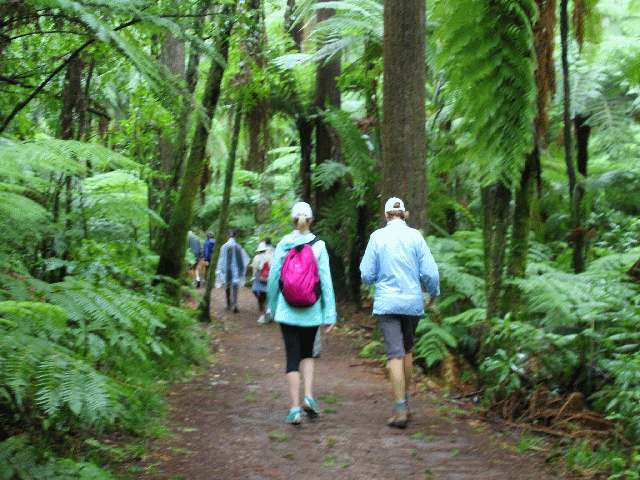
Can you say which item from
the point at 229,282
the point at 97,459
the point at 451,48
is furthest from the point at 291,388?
the point at 229,282

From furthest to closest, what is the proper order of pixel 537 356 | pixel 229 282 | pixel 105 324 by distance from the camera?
1. pixel 229 282
2. pixel 537 356
3. pixel 105 324

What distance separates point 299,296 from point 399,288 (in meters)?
0.81

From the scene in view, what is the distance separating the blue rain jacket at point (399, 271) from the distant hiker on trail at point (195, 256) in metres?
12.7

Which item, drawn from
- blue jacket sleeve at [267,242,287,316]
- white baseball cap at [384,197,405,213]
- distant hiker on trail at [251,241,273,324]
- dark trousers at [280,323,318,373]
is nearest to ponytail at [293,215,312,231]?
blue jacket sleeve at [267,242,287,316]

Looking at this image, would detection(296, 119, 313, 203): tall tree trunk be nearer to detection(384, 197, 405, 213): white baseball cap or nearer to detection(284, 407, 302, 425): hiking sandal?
detection(384, 197, 405, 213): white baseball cap

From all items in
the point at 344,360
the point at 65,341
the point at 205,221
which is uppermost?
the point at 205,221

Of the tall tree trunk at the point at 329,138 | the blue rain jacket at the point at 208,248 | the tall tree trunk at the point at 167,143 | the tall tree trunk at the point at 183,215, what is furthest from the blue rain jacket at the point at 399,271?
the blue rain jacket at the point at 208,248

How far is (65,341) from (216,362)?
462cm

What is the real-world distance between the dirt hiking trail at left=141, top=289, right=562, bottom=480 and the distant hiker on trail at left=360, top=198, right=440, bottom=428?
1.34 ft

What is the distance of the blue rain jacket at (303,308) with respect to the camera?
19.6 ft

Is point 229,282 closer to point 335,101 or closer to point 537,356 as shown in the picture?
point 335,101

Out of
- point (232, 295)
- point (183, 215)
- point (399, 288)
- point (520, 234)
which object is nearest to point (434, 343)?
point (520, 234)

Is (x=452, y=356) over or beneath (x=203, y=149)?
beneath

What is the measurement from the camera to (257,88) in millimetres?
11508
